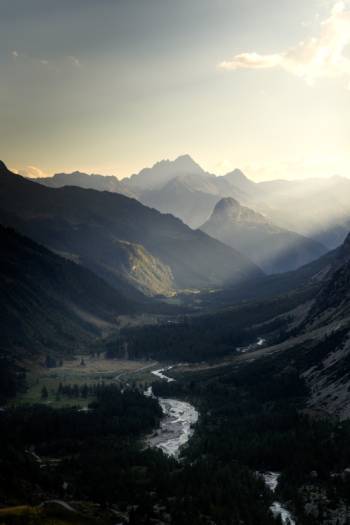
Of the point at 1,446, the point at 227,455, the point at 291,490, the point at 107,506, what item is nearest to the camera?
the point at 107,506

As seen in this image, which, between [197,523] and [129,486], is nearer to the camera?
[197,523]

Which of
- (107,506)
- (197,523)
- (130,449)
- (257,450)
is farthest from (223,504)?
(130,449)

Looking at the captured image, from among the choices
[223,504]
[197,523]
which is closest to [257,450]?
[223,504]

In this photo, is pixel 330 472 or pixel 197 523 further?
pixel 330 472

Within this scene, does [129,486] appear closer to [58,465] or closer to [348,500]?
[58,465]

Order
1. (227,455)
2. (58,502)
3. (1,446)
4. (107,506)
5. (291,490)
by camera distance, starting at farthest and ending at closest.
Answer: (227,455) < (1,446) < (291,490) < (107,506) < (58,502)

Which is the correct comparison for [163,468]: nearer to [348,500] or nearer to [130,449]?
[130,449]

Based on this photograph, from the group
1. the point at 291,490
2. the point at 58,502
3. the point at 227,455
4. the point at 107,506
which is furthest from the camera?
the point at 227,455

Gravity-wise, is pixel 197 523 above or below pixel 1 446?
below
